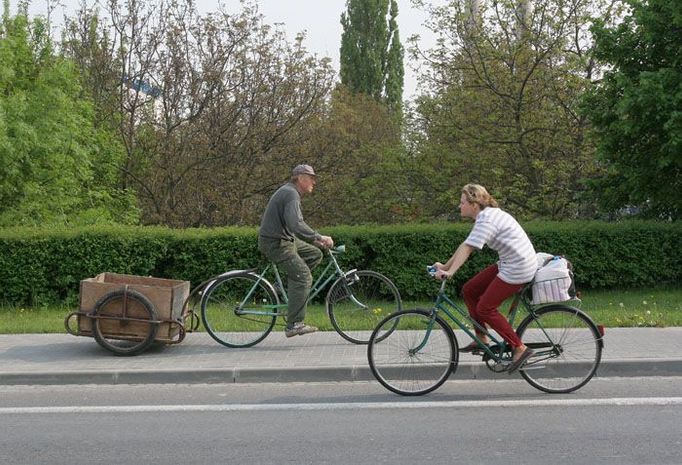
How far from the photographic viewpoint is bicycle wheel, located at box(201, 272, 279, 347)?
9.17m

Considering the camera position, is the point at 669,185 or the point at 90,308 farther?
the point at 669,185

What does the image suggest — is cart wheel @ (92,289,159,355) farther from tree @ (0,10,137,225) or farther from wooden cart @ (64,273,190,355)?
tree @ (0,10,137,225)

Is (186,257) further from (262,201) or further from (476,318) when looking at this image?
(262,201)

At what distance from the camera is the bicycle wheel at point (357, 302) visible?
367 inches

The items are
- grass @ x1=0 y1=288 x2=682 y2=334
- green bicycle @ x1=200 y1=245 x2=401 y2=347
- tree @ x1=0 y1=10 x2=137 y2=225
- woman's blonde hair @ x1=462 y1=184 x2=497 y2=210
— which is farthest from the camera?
tree @ x1=0 y1=10 x2=137 y2=225

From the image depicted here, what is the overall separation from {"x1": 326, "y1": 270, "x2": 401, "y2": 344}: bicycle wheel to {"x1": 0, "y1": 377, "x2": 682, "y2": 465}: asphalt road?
1741 millimetres

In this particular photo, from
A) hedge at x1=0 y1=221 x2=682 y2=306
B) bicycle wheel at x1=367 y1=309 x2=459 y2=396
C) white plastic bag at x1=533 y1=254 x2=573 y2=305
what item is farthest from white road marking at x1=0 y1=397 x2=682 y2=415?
hedge at x1=0 y1=221 x2=682 y2=306

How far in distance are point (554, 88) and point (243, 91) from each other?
7023 mm

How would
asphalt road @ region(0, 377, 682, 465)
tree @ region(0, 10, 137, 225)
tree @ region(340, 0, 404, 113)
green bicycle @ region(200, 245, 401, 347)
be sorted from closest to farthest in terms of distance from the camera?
asphalt road @ region(0, 377, 682, 465) → green bicycle @ region(200, 245, 401, 347) → tree @ region(0, 10, 137, 225) → tree @ region(340, 0, 404, 113)

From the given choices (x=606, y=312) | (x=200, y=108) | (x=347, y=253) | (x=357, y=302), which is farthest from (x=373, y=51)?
(x=357, y=302)

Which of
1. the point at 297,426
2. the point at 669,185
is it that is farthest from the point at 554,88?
the point at 297,426

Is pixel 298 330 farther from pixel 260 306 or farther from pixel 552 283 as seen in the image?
pixel 552 283

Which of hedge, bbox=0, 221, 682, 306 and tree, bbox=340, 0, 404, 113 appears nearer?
hedge, bbox=0, 221, 682, 306

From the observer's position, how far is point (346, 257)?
1271cm
